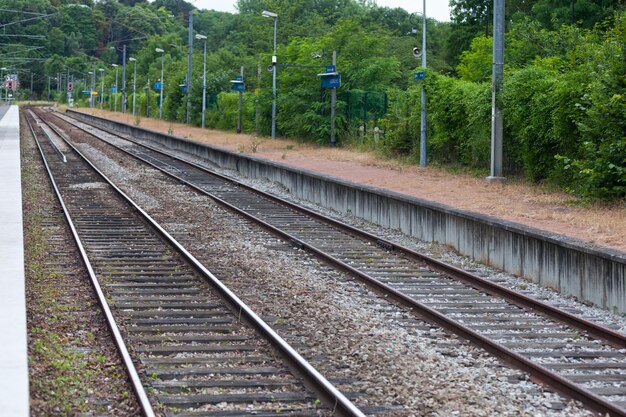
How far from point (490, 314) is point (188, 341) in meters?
3.88

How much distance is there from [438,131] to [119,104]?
106 meters

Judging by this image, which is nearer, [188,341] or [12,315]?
[12,315]

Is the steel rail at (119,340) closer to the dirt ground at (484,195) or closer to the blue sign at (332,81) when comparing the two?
the dirt ground at (484,195)

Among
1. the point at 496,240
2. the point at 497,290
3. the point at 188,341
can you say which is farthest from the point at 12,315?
the point at 496,240

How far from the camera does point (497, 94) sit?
79.2 ft

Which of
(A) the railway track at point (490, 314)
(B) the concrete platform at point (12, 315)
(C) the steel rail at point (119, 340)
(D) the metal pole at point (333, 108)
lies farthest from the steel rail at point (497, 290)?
(D) the metal pole at point (333, 108)

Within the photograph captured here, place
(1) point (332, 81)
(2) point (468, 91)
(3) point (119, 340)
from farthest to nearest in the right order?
1. (1) point (332, 81)
2. (2) point (468, 91)
3. (3) point (119, 340)

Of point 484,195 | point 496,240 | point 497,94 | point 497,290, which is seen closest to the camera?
point 497,290

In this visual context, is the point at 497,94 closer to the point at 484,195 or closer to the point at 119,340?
the point at 484,195

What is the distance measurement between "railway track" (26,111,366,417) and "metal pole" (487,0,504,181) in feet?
31.8

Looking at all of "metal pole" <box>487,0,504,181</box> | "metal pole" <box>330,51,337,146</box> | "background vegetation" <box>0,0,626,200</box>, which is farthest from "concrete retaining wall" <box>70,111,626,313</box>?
"metal pole" <box>330,51,337,146</box>

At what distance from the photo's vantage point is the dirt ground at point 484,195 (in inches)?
648

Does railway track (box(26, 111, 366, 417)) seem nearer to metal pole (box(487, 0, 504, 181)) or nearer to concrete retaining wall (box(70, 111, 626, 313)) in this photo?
concrete retaining wall (box(70, 111, 626, 313))

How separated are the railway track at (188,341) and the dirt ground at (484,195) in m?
6.06
